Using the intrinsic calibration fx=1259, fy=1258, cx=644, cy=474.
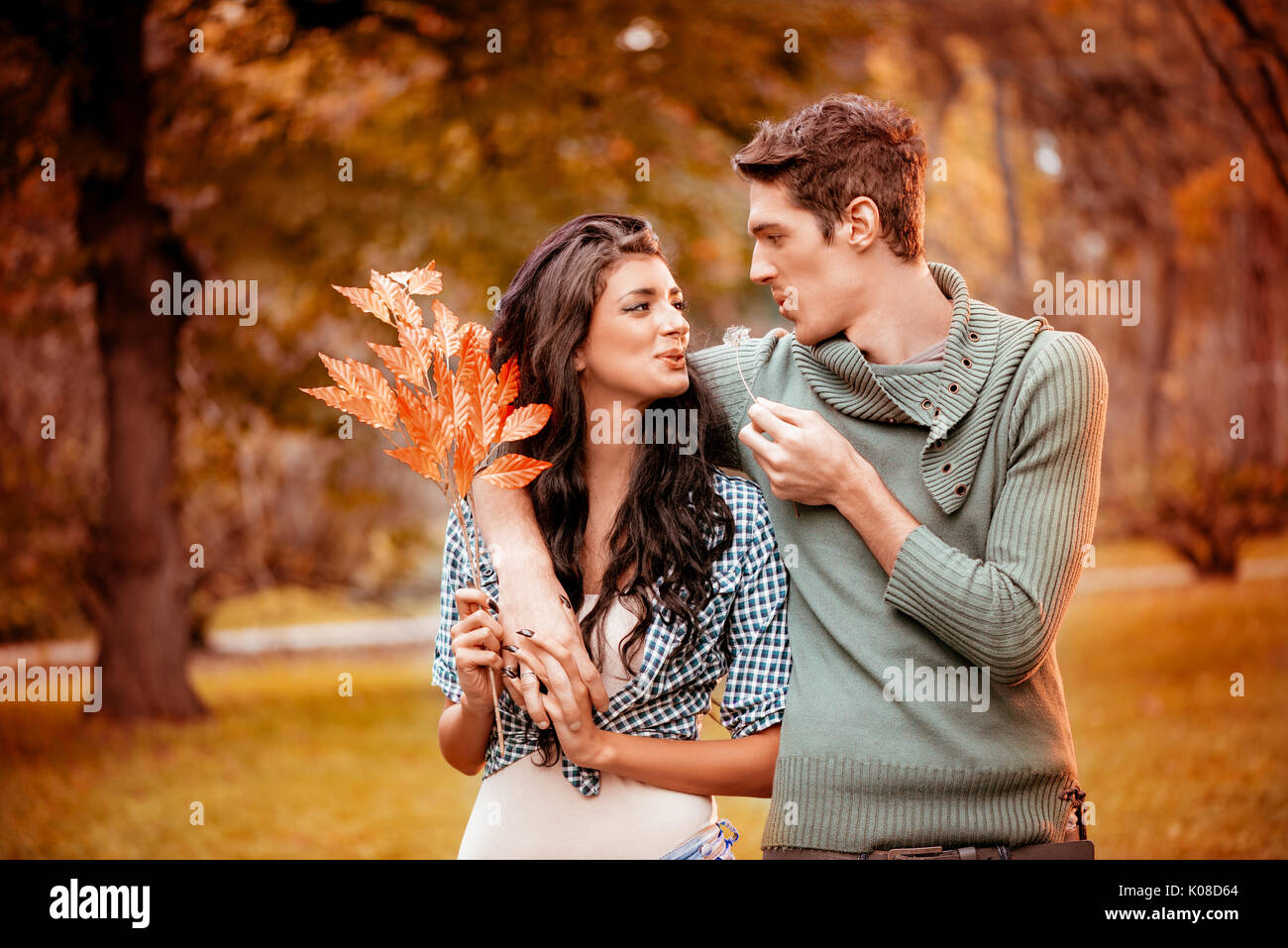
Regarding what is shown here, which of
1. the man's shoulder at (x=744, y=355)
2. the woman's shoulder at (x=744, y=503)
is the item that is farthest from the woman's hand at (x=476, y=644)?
the man's shoulder at (x=744, y=355)

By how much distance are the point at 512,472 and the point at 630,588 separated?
1.19ft

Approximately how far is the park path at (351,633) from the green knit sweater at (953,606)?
28.8ft

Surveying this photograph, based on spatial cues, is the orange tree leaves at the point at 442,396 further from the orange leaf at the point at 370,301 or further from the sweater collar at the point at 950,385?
the sweater collar at the point at 950,385

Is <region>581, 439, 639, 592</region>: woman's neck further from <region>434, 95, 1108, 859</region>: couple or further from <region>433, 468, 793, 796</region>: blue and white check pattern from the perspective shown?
<region>433, 468, 793, 796</region>: blue and white check pattern

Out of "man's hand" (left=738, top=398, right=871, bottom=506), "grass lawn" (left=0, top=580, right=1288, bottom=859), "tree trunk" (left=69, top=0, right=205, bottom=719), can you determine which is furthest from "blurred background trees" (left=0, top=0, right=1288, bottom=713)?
"man's hand" (left=738, top=398, right=871, bottom=506)

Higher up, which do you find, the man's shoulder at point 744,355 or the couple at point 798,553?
the man's shoulder at point 744,355

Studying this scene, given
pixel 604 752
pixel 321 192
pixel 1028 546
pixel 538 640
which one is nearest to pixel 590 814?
pixel 604 752

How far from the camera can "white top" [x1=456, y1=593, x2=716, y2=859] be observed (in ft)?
8.33

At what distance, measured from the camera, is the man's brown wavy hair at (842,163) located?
2.43 m

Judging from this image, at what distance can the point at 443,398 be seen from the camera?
2.42m

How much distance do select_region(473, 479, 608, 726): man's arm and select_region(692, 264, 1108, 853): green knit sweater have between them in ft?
1.50

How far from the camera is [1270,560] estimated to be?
1166 centimetres
